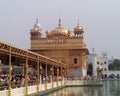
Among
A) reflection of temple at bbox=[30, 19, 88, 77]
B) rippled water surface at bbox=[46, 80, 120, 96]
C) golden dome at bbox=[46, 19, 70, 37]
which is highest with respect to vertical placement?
golden dome at bbox=[46, 19, 70, 37]

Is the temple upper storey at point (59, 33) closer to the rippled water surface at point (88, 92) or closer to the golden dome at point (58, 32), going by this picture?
the golden dome at point (58, 32)

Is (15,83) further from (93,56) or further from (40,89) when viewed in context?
(93,56)

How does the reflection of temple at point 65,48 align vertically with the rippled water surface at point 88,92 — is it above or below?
above

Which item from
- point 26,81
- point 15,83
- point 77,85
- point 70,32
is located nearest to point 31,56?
point 26,81

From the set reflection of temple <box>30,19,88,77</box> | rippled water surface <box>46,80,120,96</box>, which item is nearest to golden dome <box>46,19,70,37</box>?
reflection of temple <box>30,19,88,77</box>

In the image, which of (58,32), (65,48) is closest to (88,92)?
(65,48)

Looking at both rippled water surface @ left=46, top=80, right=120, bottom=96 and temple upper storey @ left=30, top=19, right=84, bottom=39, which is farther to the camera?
temple upper storey @ left=30, top=19, right=84, bottom=39

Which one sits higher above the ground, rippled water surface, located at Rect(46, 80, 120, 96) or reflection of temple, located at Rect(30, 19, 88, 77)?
reflection of temple, located at Rect(30, 19, 88, 77)

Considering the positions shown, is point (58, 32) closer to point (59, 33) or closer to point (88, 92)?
point (59, 33)

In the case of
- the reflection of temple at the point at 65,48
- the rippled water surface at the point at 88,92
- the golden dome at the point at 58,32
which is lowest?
the rippled water surface at the point at 88,92

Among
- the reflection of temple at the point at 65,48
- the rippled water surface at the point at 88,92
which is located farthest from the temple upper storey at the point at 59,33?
the rippled water surface at the point at 88,92

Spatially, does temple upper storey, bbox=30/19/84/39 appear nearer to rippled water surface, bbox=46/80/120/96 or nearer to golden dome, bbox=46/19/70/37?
golden dome, bbox=46/19/70/37

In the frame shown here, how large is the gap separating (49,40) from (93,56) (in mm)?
47350

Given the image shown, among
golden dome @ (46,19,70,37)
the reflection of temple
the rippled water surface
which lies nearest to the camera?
the rippled water surface
